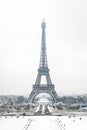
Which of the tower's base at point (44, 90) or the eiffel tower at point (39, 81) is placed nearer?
the eiffel tower at point (39, 81)

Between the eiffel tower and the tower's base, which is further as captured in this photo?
the tower's base

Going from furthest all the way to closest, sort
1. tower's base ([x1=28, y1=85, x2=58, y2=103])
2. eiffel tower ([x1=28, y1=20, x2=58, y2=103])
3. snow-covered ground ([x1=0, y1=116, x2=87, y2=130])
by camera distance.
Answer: tower's base ([x1=28, y1=85, x2=58, y2=103])
eiffel tower ([x1=28, y1=20, x2=58, y2=103])
snow-covered ground ([x1=0, y1=116, x2=87, y2=130])

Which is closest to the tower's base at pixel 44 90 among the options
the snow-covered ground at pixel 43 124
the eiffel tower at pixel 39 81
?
the eiffel tower at pixel 39 81

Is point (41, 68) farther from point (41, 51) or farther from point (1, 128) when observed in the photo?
point (1, 128)

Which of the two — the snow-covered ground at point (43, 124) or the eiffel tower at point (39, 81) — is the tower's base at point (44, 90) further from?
the snow-covered ground at point (43, 124)

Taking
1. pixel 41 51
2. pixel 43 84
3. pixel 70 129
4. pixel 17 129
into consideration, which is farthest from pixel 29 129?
pixel 43 84

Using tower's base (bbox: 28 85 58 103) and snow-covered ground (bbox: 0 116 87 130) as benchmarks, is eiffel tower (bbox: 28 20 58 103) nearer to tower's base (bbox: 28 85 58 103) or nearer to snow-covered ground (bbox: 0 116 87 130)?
tower's base (bbox: 28 85 58 103)

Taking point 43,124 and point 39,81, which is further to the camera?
point 39,81

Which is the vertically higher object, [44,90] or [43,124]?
[44,90]

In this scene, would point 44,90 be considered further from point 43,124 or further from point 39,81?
point 43,124

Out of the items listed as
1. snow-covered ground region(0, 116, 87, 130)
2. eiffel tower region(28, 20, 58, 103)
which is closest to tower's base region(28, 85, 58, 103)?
eiffel tower region(28, 20, 58, 103)

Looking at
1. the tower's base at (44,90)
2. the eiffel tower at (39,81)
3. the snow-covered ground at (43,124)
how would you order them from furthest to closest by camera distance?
1. the tower's base at (44,90)
2. the eiffel tower at (39,81)
3. the snow-covered ground at (43,124)

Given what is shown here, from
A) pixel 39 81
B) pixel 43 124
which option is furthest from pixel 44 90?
pixel 43 124
